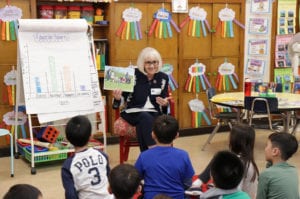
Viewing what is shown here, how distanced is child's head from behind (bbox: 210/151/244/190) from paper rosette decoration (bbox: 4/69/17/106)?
3287mm

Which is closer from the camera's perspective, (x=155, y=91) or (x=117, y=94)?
(x=117, y=94)

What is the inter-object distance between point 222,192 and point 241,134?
63cm

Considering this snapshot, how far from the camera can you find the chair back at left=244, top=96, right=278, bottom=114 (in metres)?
4.27

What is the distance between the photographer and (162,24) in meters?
5.29

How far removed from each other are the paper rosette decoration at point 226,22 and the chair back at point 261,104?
160 centimetres

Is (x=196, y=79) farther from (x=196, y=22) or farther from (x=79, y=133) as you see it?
(x=79, y=133)

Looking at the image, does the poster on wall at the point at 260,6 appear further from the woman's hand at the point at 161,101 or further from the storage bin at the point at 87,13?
the woman's hand at the point at 161,101

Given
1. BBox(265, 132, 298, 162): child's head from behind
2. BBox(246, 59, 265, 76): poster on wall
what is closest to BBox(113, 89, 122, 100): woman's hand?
BBox(265, 132, 298, 162): child's head from behind

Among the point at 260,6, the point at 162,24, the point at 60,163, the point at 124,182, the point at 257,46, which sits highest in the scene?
the point at 260,6

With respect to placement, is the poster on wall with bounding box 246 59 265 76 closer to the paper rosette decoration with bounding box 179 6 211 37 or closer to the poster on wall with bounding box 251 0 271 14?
the poster on wall with bounding box 251 0 271 14

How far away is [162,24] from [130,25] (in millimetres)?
428

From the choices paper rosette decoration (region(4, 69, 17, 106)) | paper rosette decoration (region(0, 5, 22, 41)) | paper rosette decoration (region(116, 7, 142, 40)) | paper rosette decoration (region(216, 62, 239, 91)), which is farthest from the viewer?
paper rosette decoration (region(216, 62, 239, 91))

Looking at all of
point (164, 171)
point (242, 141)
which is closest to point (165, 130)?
point (164, 171)

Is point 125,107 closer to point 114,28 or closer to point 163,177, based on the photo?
point 114,28
